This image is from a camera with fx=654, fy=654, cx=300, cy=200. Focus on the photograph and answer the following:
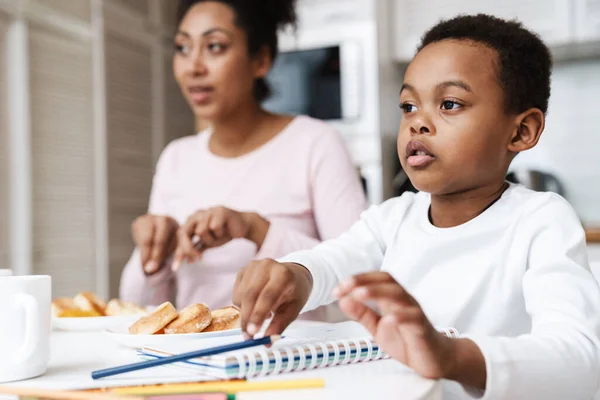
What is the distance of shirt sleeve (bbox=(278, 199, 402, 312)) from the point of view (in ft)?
2.81

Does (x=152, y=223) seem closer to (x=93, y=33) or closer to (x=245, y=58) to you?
(x=245, y=58)

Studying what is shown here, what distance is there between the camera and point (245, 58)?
1558 millimetres

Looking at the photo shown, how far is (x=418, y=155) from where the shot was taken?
82cm

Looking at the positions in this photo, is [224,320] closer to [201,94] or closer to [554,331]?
[554,331]

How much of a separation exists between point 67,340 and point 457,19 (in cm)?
68

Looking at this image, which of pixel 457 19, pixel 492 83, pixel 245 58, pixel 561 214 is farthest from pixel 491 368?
pixel 245 58

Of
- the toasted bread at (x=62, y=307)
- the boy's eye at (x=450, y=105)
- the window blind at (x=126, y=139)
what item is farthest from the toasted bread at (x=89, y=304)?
the window blind at (x=126, y=139)

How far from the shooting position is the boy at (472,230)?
0.68 meters

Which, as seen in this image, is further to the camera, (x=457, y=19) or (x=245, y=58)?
(x=245, y=58)

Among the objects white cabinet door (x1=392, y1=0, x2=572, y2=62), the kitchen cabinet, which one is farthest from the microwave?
white cabinet door (x1=392, y1=0, x2=572, y2=62)

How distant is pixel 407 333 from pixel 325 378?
0.29 feet

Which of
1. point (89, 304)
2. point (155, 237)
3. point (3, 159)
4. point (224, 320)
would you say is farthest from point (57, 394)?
point (3, 159)

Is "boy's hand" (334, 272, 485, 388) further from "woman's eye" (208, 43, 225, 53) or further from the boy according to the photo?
"woman's eye" (208, 43, 225, 53)

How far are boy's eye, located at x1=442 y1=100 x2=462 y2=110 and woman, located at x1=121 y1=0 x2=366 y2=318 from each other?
0.55 meters
